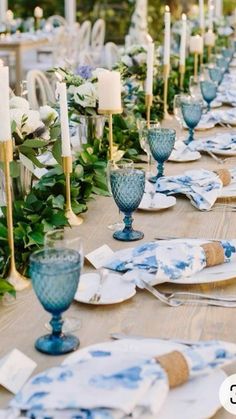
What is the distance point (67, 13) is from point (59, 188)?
25.6 ft

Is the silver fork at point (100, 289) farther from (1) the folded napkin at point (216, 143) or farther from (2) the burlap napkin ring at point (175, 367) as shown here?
(1) the folded napkin at point (216, 143)

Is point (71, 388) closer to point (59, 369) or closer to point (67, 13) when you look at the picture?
point (59, 369)

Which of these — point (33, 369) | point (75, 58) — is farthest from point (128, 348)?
point (75, 58)

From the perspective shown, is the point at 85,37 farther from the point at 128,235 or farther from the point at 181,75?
the point at 128,235

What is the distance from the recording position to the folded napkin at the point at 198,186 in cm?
189

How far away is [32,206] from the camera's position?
1613 mm

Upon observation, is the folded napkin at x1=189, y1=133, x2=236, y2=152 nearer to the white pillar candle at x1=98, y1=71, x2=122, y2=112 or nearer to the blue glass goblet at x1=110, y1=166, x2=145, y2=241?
the white pillar candle at x1=98, y1=71, x2=122, y2=112

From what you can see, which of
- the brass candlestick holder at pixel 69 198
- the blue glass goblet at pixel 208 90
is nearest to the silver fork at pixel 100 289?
the brass candlestick holder at pixel 69 198

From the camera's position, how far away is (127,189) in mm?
1586

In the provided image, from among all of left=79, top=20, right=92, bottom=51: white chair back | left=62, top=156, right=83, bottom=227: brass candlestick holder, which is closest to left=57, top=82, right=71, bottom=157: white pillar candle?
left=62, top=156, right=83, bottom=227: brass candlestick holder

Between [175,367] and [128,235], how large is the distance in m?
0.69

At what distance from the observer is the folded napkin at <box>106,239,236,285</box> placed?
1.37m

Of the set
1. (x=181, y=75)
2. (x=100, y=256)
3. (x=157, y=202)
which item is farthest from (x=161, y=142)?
(x=181, y=75)

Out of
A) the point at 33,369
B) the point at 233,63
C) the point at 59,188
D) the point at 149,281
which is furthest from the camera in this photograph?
the point at 233,63
